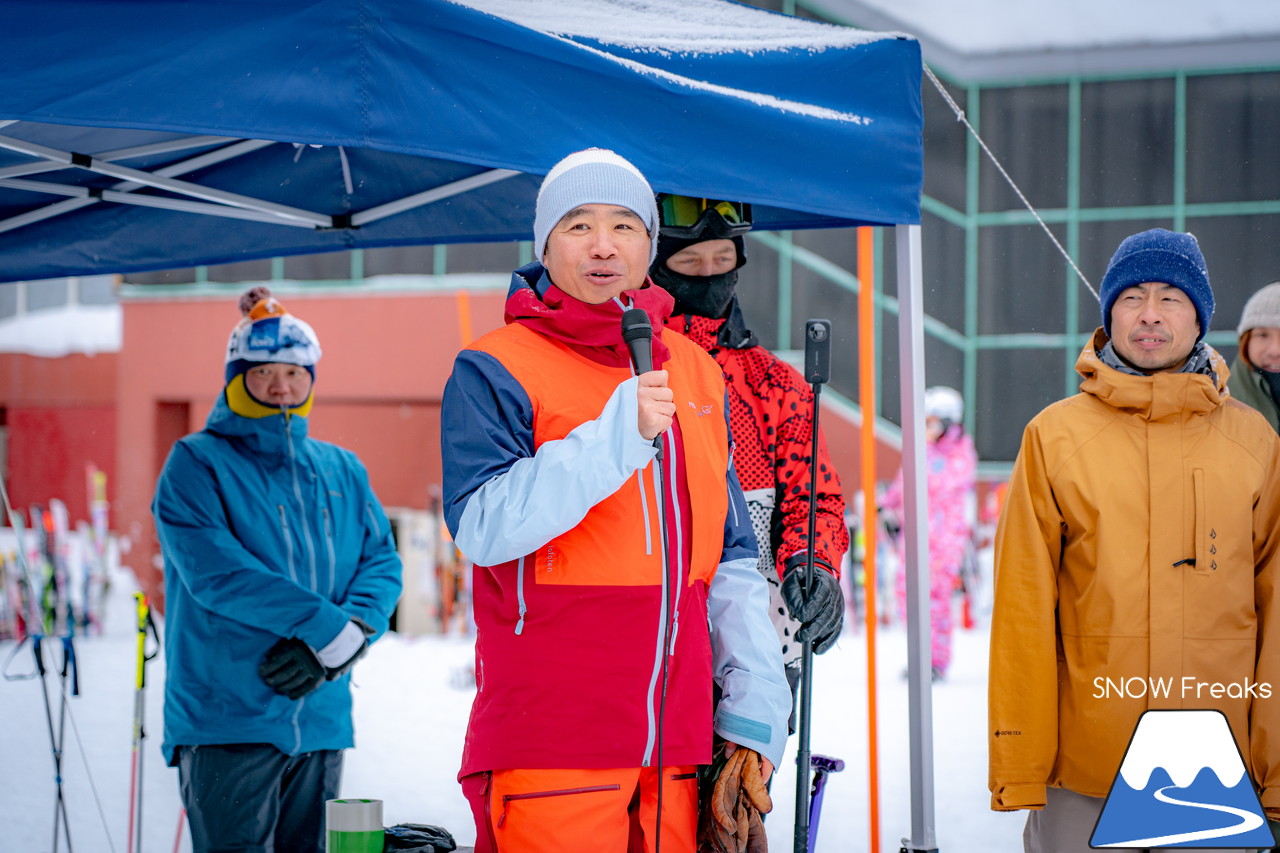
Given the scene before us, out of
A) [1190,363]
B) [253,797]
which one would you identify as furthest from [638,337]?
[253,797]

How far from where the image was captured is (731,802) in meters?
1.85

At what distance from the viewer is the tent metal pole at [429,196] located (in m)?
3.46

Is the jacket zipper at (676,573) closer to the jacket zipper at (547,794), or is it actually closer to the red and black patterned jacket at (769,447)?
the jacket zipper at (547,794)

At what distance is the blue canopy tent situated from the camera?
6.28ft

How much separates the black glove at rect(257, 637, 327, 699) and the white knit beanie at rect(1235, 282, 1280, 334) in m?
2.63

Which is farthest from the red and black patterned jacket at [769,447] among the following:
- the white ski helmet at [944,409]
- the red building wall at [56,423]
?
the red building wall at [56,423]

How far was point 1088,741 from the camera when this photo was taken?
7.59ft

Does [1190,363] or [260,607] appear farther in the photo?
[260,607]

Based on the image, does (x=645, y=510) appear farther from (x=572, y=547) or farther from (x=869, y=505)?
(x=869, y=505)

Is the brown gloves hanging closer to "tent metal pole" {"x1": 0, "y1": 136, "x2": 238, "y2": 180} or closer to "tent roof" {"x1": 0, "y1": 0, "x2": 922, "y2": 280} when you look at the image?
"tent roof" {"x1": 0, "y1": 0, "x2": 922, "y2": 280}

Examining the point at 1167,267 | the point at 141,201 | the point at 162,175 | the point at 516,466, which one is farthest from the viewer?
the point at 141,201

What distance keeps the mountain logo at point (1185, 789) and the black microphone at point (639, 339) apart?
68 cm

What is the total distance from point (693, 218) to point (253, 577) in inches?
54.3

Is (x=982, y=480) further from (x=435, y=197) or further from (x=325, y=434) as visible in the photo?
(x=435, y=197)
